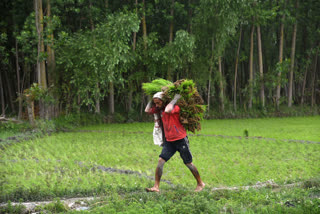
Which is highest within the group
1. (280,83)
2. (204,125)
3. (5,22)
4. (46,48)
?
(5,22)

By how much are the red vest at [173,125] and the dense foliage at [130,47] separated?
1203cm

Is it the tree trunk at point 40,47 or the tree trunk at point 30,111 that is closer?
the tree trunk at point 30,111

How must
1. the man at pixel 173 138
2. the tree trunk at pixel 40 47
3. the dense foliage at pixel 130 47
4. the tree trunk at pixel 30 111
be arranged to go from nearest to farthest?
the man at pixel 173 138
the tree trunk at pixel 30 111
the tree trunk at pixel 40 47
the dense foliage at pixel 130 47

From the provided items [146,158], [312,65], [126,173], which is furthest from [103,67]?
[312,65]

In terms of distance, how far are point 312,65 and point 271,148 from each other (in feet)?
62.0

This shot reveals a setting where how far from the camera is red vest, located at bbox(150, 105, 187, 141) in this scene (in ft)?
21.9

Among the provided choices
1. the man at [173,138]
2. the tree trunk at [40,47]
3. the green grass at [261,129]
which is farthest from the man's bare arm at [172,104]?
the tree trunk at [40,47]

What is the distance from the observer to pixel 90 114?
21.5 m

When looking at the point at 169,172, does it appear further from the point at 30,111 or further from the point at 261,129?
the point at 261,129

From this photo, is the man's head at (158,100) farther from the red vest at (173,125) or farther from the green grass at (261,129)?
the green grass at (261,129)

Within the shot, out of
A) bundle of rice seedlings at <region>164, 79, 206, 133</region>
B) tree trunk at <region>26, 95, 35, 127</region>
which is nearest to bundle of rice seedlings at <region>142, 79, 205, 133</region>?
bundle of rice seedlings at <region>164, 79, 206, 133</region>

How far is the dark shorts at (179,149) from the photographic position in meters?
6.73

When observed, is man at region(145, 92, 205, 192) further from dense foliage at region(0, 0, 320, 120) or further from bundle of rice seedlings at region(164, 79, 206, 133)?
dense foliage at region(0, 0, 320, 120)

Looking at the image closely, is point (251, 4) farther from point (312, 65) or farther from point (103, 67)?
point (103, 67)
